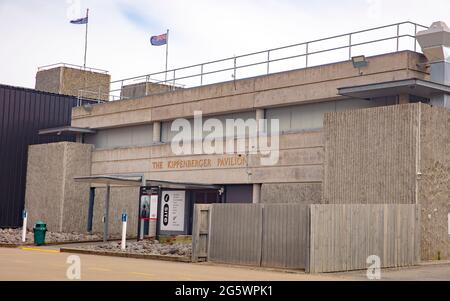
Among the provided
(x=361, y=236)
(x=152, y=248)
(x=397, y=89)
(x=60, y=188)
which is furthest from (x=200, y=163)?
(x=361, y=236)

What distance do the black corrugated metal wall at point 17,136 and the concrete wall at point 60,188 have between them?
117 cm

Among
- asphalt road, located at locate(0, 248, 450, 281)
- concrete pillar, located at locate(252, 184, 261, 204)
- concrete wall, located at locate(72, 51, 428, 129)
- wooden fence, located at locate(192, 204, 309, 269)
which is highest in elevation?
concrete wall, located at locate(72, 51, 428, 129)

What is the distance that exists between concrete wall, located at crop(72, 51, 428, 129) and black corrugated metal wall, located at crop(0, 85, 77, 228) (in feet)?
9.96

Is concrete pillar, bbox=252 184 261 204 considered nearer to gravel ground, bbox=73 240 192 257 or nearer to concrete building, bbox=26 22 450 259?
concrete building, bbox=26 22 450 259

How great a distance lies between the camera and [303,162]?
98.6ft

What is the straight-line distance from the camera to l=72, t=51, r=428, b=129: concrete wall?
27398 mm

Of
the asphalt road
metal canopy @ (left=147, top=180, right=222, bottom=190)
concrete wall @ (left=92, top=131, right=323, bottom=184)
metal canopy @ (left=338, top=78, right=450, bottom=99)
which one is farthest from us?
metal canopy @ (left=147, top=180, right=222, bottom=190)

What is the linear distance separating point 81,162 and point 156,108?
21.2 ft

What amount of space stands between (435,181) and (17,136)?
1054 inches

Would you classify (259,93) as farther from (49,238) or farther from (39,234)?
(49,238)

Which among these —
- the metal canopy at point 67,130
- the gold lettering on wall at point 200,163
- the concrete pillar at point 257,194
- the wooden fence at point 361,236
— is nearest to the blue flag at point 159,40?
the metal canopy at point 67,130

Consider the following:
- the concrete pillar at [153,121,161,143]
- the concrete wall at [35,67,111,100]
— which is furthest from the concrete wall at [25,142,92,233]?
the concrete wall at [35,67,111,100]

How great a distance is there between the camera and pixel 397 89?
2628 centimetres
